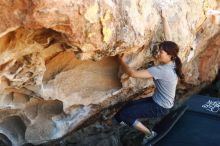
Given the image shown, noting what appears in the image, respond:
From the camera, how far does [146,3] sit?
3.82 meters

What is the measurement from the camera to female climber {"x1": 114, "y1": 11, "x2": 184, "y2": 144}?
4023 millimetres

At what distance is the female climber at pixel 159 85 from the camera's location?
13.2 feet

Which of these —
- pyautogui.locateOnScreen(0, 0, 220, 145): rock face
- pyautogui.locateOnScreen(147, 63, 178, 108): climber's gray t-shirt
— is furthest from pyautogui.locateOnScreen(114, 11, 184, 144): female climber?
pyautogui.locateOnScreen(0, 0, 220, 145): rock face

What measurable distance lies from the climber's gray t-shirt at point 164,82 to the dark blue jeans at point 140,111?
59 millimetres

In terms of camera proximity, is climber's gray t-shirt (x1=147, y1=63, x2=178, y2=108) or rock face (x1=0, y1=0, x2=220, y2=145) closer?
rock face (x1=0, y1=0, x2=220, y2=145)

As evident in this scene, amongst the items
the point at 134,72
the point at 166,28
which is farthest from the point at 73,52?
the point at 166,28

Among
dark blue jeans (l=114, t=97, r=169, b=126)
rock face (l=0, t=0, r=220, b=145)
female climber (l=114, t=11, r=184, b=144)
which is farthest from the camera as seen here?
dark blue jeans (l=114, t=97, r=169, b=126)

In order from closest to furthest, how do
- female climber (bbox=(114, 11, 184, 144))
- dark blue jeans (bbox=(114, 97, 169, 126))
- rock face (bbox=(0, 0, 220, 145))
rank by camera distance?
1. rock face (bbox=(0, 0, 220, 145))
2. female climber (bbox=(114, 11, 184, 144))
3. dark blue jeans (bbox=(114, 97, 169, 126))

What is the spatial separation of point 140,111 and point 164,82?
14.8 inches

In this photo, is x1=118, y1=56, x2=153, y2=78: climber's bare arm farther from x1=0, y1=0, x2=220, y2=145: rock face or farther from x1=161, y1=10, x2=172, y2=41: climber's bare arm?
x1=161, y1=10, x2=172, y2=41: climber's bare arm

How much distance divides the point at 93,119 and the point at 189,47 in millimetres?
1178

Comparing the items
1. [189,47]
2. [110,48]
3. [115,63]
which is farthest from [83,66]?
[189,47]

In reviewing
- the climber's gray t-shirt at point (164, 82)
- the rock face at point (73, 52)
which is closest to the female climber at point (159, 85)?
the climber's gray t-shirt at point (164, 82)

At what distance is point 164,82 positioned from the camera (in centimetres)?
419
